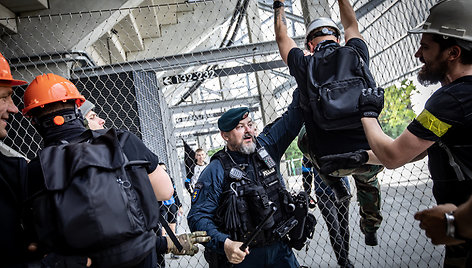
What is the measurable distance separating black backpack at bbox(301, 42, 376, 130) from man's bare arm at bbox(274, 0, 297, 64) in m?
0.31

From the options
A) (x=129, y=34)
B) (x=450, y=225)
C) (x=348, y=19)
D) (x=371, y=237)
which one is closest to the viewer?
(x=450, y=225)

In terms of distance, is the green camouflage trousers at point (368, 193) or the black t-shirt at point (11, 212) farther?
the green camouflage trousers at point (368, 193)

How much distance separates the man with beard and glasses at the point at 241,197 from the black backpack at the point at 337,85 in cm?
43

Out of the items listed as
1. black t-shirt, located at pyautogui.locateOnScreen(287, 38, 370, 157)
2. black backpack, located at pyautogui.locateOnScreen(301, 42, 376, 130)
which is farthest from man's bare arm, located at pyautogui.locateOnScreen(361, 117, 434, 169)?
black t-shirt, located at pyautogui.locateOnScreen(287, 38, 370, 157)

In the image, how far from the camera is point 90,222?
122 centimetres

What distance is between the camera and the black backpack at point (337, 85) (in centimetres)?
204

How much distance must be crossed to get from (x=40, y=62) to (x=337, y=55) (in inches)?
118

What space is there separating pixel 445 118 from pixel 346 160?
2.13 ft

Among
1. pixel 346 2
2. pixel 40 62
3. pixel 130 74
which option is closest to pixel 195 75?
pixel 130 74

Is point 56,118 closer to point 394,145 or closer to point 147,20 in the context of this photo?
point 394,145

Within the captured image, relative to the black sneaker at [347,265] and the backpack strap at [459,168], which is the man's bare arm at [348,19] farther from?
the black sneaker at [347,265]

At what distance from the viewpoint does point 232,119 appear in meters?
2.66

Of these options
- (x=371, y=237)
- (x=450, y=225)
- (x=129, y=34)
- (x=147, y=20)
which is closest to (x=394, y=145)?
(x=450, y=225)

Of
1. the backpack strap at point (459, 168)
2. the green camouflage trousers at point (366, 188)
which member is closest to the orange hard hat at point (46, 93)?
the green camouflage trousers at point (366, 188)
